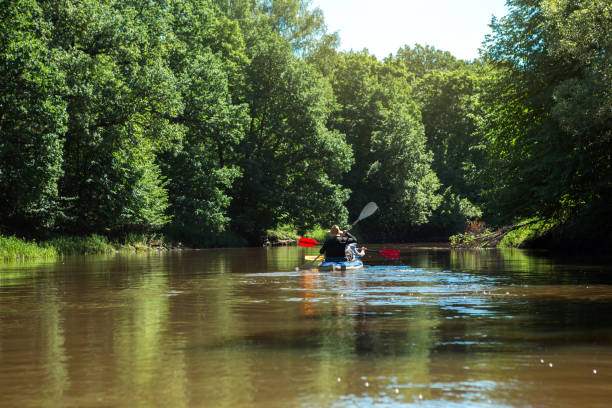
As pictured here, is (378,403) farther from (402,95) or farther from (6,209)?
(402,95)

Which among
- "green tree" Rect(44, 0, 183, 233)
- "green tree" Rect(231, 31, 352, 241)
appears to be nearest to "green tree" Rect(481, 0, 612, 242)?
"green tree" Rect(44, 0, 183, 233)

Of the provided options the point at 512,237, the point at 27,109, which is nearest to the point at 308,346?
the point at 27,109

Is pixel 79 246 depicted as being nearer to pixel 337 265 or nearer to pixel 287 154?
pixel 337 265

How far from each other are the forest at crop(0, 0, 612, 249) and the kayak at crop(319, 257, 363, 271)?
772cm

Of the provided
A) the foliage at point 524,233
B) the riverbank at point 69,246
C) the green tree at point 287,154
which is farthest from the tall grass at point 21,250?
the green tree at point 287,154

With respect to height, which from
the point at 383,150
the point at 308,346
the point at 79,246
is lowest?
the point at 308,346

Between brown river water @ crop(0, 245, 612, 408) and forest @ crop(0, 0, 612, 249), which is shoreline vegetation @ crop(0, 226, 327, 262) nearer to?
forest @ crop(0, 0, 612, 249)

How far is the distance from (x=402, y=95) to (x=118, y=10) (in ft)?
124

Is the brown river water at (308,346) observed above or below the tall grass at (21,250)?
below

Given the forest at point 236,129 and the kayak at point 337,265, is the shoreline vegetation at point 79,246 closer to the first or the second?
the forest at point 236,129

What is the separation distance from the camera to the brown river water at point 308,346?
5594 mm

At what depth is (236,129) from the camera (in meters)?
45.2

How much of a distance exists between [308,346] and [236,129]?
38.3m

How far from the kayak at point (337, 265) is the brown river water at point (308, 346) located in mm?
4737
